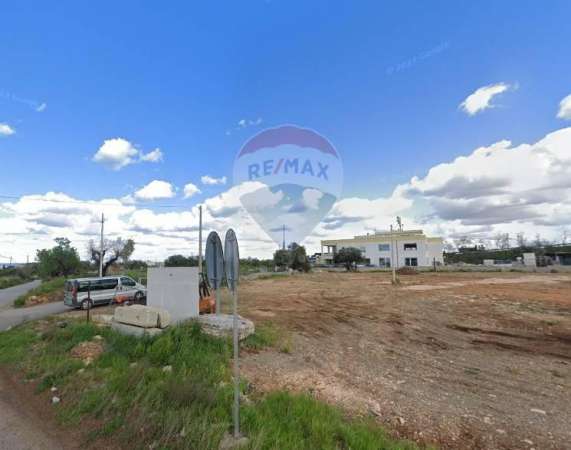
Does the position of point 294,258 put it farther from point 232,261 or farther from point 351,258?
point 232,261

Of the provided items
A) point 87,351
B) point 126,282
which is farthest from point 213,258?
point 126,282

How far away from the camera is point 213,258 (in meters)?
7.22

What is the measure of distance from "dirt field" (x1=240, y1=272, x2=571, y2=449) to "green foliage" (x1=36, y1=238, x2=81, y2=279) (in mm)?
44609

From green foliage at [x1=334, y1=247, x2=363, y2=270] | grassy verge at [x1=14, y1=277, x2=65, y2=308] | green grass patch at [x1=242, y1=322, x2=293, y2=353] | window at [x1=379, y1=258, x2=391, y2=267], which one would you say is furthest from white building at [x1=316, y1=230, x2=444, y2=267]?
green grass patch at [x1=242, y1=322, x2=293, y2=353]

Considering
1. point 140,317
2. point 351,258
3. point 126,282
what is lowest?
point 140,317

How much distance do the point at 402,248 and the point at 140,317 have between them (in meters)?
73.1

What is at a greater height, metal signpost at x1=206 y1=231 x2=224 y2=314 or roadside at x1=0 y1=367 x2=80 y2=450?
metal signpost at x1=206 y1=231 x2=224 y2=314

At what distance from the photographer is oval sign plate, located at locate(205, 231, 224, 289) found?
22.4ft

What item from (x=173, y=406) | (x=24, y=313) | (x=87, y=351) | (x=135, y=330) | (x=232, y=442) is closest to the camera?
(x=232, y=442)

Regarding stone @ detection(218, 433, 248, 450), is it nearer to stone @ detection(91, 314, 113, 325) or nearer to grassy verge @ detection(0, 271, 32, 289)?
stone @ detection(91, 314, 113, 325)

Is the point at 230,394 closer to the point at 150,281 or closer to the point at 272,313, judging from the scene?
the point at 150,281

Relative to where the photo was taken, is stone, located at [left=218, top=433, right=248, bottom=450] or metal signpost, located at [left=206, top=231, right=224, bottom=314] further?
metal signpost, located at [left=206, top=231, right=224, bottom=314]

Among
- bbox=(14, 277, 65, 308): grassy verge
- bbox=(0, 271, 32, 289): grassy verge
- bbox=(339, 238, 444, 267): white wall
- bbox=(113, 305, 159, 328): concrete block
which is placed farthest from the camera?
bbox=(339, 238, 444, 267): white wall

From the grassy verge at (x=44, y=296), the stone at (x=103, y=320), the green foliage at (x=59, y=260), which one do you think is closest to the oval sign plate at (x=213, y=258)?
the stone at (x=103, y=320)
